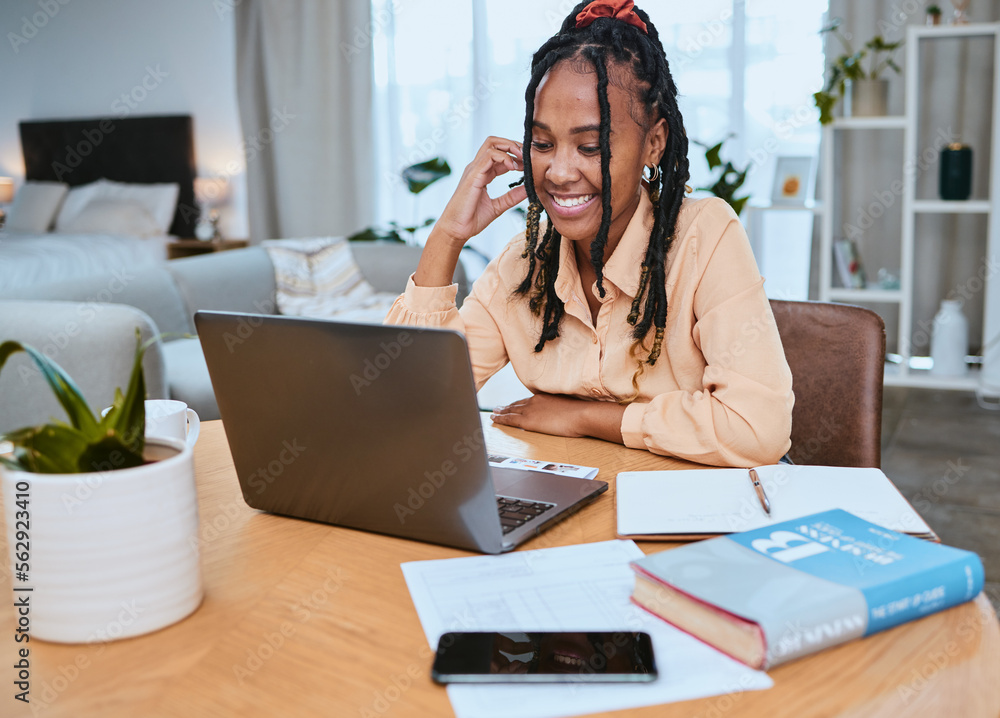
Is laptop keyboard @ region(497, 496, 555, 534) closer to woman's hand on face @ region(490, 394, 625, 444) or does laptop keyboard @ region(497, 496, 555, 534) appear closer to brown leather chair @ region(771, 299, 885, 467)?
woman's hand on face @ region(490, 394, 625, 444)

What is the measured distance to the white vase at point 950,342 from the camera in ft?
11.6

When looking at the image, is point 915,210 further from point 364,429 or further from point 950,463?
point 364,429

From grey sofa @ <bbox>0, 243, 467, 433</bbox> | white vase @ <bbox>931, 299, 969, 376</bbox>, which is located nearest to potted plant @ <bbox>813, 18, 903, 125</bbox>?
white vase @ <bbox>931, 299, 969, 376</bbox>

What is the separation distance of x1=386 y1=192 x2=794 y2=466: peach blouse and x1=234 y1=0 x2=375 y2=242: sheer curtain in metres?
3.78

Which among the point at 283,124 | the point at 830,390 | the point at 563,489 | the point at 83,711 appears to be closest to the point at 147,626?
the point at 83,711

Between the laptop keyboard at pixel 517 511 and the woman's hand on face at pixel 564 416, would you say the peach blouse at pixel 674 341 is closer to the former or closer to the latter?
the woman's hand on face at pixel 564 416

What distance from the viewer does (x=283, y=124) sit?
5.12 m

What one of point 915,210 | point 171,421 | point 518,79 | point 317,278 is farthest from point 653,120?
point 518,79

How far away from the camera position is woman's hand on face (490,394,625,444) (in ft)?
3.77

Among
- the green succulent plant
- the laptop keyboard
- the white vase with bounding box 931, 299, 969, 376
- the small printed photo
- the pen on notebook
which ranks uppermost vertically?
the green succulent plant

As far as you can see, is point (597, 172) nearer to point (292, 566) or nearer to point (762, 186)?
point (292, 566)

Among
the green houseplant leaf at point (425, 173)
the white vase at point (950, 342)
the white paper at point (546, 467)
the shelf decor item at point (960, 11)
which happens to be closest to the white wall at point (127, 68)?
the green houseplant leaf at point (425, 173)

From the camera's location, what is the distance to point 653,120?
49.1 inches

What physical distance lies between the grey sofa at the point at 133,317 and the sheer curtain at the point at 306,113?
1.09 meters
